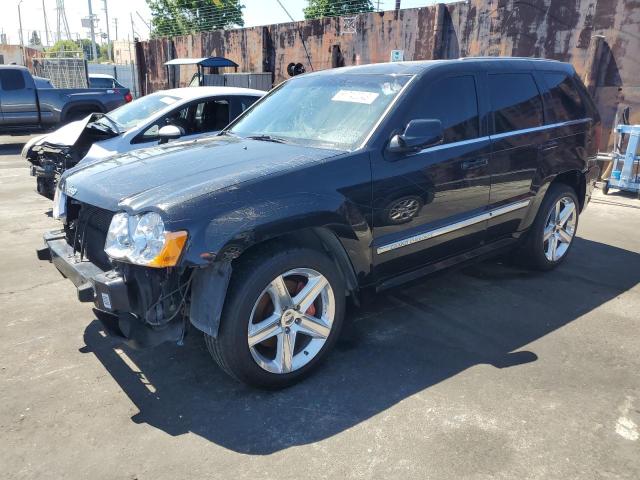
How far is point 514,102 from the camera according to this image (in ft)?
14.6

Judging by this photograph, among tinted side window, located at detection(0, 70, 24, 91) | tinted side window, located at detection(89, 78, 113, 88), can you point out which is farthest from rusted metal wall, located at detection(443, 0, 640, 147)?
tinted side window, located at detection(89, 78, 113, 88)

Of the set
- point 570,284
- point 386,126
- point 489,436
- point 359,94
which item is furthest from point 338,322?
point 570,284

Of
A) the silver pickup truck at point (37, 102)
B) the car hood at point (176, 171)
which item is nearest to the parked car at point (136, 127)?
the car hood at point (176, 171)

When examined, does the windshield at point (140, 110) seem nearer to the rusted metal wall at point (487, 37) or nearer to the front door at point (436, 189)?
the front door at point (436, 189)

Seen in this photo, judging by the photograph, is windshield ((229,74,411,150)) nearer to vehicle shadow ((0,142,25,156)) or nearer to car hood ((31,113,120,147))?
car hood ((31,113,120,147))

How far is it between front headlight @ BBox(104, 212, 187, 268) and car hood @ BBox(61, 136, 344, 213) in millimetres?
69

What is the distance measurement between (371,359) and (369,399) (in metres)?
0.47

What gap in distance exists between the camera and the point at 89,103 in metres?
13.7

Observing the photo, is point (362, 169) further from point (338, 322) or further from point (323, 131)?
Result: point (338, 322)

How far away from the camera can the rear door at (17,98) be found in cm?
1327

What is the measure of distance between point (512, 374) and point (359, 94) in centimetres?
217

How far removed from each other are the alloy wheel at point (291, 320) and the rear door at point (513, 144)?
5.88 ft

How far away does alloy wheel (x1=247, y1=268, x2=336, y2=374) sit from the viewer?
3.04 meters

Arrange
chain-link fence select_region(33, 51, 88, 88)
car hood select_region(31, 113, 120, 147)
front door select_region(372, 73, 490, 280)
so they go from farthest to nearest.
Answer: chain-link fence select_region(33, 51, 88, 88) → car hood select_region(31, 113, 120, 147) → front door select_region(372, 73, 490, 280)
